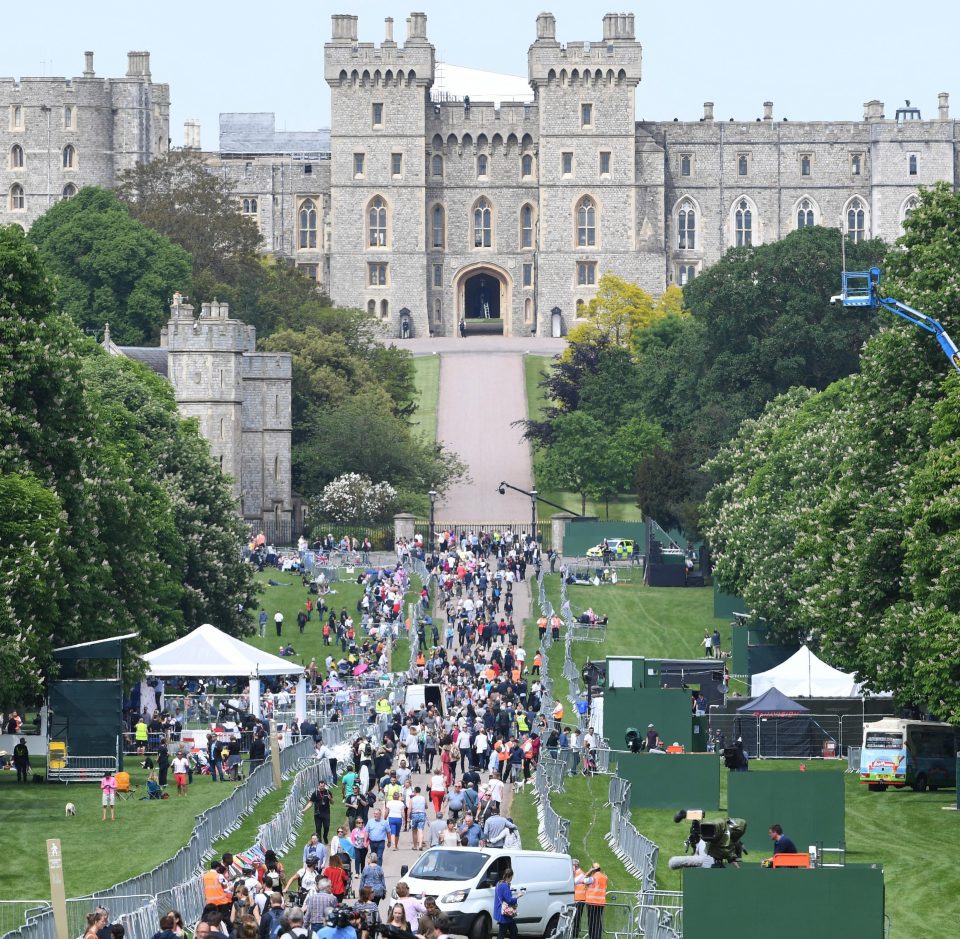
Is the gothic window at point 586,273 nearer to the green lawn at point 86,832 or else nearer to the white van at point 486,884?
the green lawn at point 86,832

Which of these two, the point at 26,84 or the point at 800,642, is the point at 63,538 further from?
the point at 26,84

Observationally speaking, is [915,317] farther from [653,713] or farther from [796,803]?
[796,803]

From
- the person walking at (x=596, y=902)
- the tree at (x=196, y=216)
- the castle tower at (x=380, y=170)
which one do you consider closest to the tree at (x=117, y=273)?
the tree at (x=196, y=216)

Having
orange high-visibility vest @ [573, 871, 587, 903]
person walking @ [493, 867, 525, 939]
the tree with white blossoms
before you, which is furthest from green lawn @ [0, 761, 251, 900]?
the tree with white blossoms

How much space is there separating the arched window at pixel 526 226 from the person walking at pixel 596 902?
106082 mm

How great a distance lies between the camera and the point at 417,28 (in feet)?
429

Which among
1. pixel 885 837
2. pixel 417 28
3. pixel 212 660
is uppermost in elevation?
pixel 417 28

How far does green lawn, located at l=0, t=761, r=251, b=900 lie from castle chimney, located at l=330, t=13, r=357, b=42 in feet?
300

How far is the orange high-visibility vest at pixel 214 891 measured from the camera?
2628 centimetres

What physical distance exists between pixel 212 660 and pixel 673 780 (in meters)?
11.7

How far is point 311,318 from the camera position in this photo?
108812 millimetres

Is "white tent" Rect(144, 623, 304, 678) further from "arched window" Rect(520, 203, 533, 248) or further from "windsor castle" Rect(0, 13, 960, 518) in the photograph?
"arched window" Rect(520, 203, 533, 248)

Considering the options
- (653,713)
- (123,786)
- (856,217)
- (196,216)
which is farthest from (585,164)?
(123,786)

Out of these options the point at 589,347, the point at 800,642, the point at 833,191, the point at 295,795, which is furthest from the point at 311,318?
the point at 295,795
